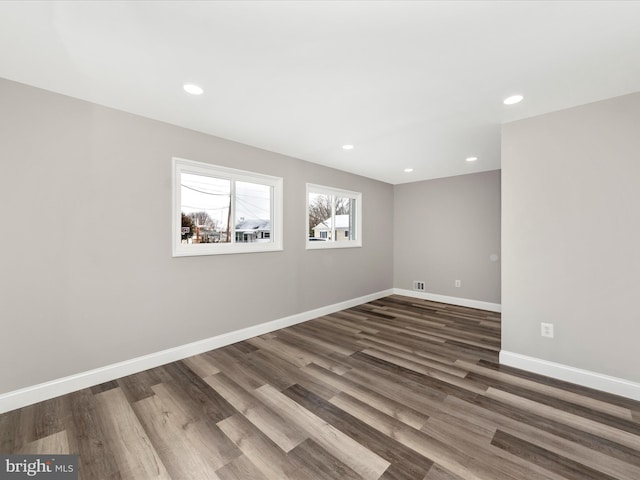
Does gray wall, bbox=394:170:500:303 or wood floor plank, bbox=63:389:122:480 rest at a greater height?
gray wall, bbox=394:170:500:303

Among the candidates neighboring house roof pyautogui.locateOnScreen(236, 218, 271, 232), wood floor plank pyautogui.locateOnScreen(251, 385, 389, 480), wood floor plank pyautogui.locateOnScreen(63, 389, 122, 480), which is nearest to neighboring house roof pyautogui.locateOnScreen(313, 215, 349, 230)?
neighboring house roof pyautogui.locateOnScreen(236, 218, 271, 232)

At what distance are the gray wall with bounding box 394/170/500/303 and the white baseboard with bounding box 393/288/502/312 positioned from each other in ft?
0.23

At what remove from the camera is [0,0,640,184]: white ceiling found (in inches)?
55.9

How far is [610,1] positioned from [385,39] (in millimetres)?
1093

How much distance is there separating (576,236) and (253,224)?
3.42 metres

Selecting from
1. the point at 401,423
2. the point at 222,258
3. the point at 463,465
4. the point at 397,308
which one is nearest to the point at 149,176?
the point at 222,258

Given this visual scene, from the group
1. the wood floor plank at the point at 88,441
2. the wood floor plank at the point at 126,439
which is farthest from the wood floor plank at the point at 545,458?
the wood floor plank at the point at 88,441

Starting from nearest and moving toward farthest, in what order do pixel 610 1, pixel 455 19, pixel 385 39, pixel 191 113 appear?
pixel 610 1, pixel 455 19, pixel 385 39, pixel 191 113

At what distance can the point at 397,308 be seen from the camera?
4836mm

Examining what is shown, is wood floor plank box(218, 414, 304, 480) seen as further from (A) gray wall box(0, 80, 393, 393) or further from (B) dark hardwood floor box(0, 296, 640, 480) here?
(A) gray wall box(0, 80, 393, 393)

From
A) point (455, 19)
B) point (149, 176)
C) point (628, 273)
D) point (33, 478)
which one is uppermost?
point (455, 19)

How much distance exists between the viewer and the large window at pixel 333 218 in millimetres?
4402

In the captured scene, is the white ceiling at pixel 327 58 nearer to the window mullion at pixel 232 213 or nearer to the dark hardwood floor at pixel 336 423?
the window mullion at pixel 232 213

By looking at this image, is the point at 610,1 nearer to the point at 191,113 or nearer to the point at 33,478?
the point at 191,113
